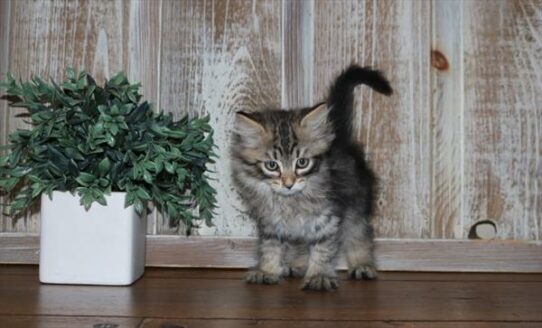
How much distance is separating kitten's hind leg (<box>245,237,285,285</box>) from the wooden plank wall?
20 cm

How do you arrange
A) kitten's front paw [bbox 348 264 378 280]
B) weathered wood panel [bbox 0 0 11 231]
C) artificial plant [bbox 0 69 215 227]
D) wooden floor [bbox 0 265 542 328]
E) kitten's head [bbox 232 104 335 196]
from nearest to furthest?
wooden floor [bbox 0 265 542 328], artificial plant [bbox 0 69 215 227], kitten's head [bbox 232 104 335 196], kitten's front paw [bbox 348 264 378 280], weathered wood panel [bbox 0 0 11 231]

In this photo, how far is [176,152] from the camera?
1731 mm

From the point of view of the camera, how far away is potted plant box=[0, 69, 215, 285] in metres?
1.68

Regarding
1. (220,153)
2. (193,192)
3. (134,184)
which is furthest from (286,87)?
(134,184)

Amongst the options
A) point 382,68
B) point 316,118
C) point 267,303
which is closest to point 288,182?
point 316,118

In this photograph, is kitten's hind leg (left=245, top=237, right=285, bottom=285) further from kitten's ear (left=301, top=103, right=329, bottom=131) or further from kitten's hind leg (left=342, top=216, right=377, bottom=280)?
kitten's ear (left=301, top=103, right=329, bottom=131)

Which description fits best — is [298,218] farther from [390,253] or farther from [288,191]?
[390,253]

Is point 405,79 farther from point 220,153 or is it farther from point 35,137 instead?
point 35,137

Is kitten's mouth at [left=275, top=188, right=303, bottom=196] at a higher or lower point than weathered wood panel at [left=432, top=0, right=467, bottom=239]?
lower

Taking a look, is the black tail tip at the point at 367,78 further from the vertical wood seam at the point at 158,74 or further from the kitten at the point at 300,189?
the vertical wood seam at the point at 158,74

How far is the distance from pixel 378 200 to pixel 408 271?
0.79 feet

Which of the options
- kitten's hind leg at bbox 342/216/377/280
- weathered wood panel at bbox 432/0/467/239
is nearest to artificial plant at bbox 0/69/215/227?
kitten's hind leg at bbox 342/216/377/280

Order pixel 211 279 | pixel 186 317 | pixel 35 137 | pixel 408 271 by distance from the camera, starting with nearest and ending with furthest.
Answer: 1. pixel 186 317
2. pixel 35 137
3. pixel 211 279
4. pixel 408 271

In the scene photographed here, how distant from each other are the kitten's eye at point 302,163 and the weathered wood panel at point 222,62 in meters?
0.34
